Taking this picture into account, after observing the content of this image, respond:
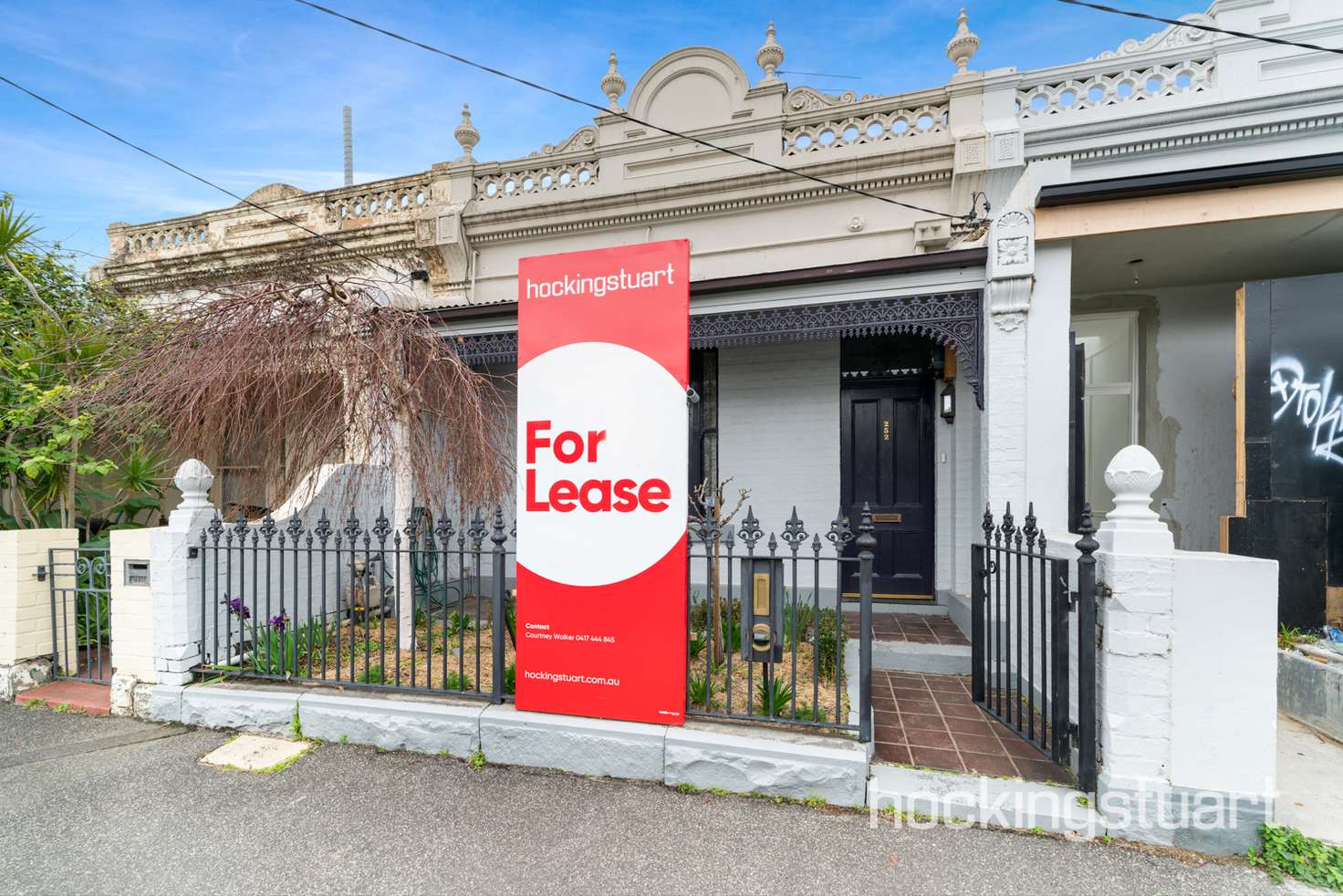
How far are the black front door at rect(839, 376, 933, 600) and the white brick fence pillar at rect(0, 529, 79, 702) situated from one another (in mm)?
7295

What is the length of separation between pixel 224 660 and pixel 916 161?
25.6ft

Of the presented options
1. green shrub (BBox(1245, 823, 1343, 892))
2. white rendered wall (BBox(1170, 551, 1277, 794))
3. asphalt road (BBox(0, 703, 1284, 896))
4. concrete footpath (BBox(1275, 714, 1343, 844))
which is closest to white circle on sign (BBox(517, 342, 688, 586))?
asphalt road (BBox(0, 703, 1284, 896))

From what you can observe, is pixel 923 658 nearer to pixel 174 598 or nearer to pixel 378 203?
pixel 174 598

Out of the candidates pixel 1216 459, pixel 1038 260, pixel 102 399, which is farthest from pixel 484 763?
pixel 1216 459

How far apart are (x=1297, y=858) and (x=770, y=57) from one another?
7748 millimetres

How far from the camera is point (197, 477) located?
3998 millimetres

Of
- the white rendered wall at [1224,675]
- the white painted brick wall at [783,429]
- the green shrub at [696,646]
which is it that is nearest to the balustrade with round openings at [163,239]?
the white painted brick wall at [783,429]

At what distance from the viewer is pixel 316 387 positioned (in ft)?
14.0

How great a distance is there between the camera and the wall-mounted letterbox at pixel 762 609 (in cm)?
315

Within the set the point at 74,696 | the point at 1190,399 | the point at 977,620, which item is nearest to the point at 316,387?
the point at 74,696

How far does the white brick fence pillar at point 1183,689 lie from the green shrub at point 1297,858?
0.06 meters

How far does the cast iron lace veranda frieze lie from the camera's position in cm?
488

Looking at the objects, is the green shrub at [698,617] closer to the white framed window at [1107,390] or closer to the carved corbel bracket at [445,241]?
the white framed window at [1107,390]

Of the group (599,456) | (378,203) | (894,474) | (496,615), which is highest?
(378,203)
